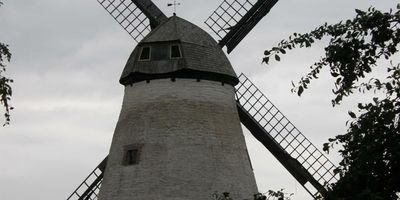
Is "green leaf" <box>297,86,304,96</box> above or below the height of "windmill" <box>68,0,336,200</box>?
below

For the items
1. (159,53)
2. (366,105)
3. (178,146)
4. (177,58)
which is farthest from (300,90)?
(159,53)

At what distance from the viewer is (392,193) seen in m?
8.89

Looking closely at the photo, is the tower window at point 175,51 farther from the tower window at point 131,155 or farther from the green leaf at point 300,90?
the green leaf at point 300,90

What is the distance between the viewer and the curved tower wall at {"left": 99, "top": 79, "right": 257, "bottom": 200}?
2005cm

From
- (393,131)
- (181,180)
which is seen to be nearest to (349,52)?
(393,131)

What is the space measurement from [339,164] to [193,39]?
13120mm

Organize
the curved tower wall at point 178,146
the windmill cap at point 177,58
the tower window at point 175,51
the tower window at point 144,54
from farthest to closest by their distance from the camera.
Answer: the tower window at point 144,54 < the tower window at point 175,51 < the windmill cap at point 177,58 < the curved tower wall at point 178,146

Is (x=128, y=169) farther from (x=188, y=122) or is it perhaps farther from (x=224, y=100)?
(x=224, y=100)

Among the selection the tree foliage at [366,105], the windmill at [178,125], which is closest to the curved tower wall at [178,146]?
the windmill at [178,125]

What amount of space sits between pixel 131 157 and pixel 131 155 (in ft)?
0.21

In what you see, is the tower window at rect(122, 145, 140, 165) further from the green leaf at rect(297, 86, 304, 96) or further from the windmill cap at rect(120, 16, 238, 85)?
the green leaf at rect(297, 86, 304, 96)

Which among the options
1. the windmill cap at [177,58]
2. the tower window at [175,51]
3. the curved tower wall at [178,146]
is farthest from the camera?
the tower window at [175,51]

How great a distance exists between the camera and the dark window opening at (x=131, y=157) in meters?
20.7

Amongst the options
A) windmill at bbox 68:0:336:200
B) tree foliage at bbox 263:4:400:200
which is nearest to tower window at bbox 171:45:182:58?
windmill at bbox 68:0:336:200
